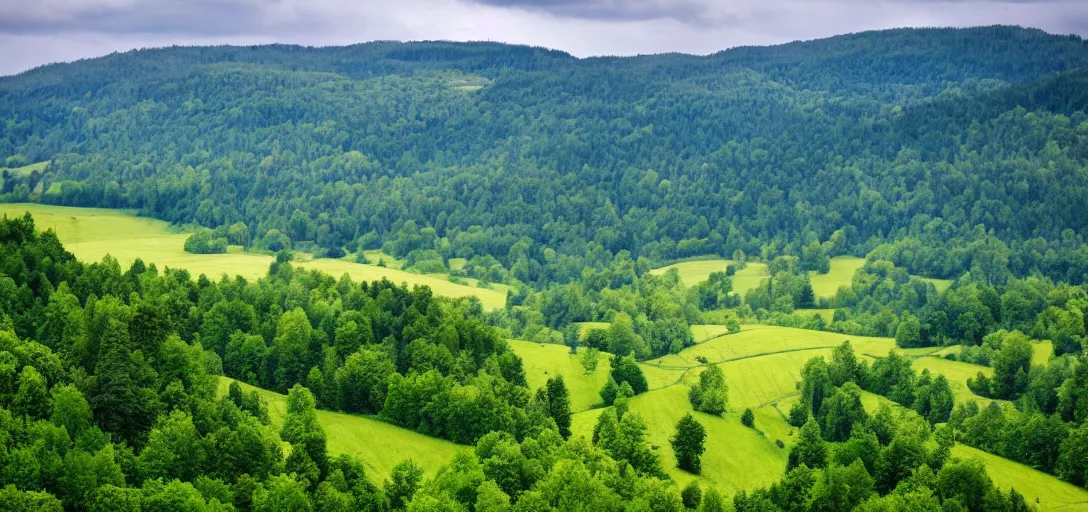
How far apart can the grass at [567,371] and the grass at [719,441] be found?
4269 millimetres

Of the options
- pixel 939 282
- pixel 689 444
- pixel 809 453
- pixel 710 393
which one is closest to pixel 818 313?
pixel 939 282

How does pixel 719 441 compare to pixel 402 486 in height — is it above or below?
below

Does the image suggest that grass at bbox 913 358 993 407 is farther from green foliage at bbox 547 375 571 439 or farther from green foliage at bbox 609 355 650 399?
green foliage at bbox 547 375 571 439

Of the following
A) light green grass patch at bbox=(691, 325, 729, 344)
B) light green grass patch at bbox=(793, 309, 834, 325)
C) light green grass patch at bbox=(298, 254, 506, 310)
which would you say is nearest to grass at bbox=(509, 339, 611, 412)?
light green grass patch at bbox=(691, 325, 729, 344)

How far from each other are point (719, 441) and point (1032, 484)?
24253mm

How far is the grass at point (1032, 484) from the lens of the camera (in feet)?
280

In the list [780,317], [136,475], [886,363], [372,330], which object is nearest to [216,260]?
[372,330]

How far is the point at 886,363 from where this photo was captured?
4542 inches

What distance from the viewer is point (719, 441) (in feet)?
317

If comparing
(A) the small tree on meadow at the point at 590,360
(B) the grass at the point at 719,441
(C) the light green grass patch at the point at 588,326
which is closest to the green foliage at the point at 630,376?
(B) the grass at the point at 719,441

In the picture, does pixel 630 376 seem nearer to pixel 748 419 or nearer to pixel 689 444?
pixel 748 419

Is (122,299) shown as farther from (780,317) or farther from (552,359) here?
(780,317)

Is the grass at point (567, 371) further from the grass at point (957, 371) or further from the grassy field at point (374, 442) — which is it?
the grass at point (957, 371)

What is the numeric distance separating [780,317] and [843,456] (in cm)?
7489
